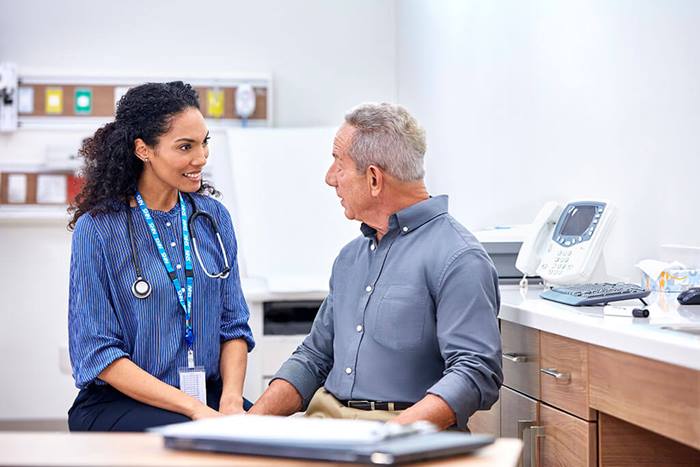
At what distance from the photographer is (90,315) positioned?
221cm

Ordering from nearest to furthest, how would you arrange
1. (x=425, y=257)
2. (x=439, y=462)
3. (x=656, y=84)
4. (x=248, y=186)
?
1. (x=439, y=462)
2. (x=425, y=257)
3. (x=656, y=84)
4. (x=248, y=186)

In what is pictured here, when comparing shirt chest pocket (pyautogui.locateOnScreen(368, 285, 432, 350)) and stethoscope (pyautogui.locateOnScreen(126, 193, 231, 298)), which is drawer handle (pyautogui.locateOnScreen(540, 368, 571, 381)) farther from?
stethoscope (pyautogui.locateOnScreen(126, 193, 231, 298))

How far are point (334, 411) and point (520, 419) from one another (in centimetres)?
52

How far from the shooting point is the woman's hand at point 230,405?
2281mm

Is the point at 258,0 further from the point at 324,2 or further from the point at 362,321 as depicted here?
the point at 362,321

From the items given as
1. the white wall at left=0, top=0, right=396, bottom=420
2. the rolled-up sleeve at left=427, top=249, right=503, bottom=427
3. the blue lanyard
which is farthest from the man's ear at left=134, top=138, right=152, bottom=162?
the white wall at left=0, top=0, right=396, bottom=420

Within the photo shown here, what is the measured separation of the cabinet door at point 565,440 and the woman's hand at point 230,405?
0.72 metres

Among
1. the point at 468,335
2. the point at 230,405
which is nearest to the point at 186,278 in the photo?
the point at 230,405

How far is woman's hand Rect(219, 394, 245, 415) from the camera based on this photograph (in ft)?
7.48

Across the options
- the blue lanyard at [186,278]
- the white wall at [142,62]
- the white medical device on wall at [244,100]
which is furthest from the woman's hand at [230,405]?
the white medical device on wall at [244,100]

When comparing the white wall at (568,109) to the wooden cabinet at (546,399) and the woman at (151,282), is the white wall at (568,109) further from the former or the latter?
the woman at (151,282)

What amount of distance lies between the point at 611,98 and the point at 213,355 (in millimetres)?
1410

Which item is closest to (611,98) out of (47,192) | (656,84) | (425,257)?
(656,84)

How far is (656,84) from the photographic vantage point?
8.64ft
